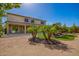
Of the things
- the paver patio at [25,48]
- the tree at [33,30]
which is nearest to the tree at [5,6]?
the paver patio at [25,48]

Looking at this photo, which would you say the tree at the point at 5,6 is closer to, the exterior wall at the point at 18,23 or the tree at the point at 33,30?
the exterior wall at the point at 18,23

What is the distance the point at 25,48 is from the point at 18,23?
591mm

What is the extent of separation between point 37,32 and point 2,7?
957mm

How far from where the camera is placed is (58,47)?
433 centimetres

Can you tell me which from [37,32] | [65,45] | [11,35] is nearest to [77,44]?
[65,45]

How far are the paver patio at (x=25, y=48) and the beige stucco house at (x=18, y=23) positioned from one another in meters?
0.15

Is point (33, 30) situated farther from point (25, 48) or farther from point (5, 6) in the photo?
point (5, 6)

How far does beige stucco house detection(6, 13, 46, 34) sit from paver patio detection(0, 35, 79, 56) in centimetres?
15

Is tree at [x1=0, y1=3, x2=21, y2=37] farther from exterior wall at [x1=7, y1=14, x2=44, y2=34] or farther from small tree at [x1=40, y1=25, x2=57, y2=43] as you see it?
small tree at [x1=40, y1=25, x2=57, y2=43]

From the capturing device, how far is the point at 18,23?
441cm

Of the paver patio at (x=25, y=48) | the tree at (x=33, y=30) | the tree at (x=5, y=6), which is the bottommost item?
the paver patio at (x=25, y=48)

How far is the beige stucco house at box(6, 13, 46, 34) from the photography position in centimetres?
433

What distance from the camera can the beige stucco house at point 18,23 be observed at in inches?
171

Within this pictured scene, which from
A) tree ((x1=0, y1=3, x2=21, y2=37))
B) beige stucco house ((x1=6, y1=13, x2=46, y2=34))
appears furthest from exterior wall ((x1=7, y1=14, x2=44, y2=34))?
tree ((x1=0, y1=3, x2=21, y2=37))
